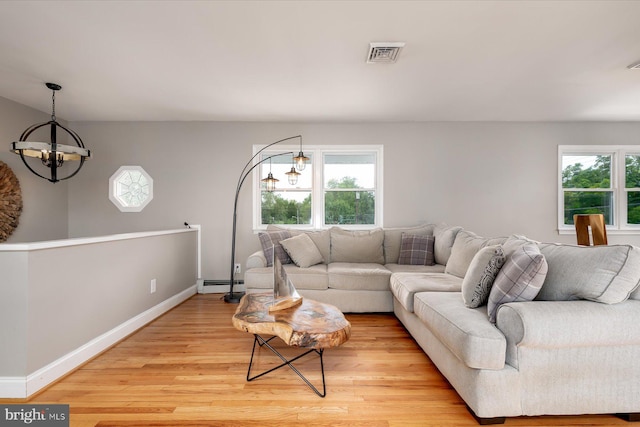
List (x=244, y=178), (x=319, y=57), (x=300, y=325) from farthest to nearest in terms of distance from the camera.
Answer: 1. (x=244, y=178)
2. (x=319, y=57)
3. (x=300, y=325)

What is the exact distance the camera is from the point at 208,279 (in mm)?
4484

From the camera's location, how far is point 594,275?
1.65 m

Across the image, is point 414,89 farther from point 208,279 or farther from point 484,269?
point 208,279

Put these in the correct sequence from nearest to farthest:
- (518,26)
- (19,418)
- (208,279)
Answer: (19,418)
(518,26)
(208,279)

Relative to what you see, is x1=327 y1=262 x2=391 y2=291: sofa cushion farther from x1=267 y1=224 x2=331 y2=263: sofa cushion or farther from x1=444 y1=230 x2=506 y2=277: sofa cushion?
x1=444 y1=230 x2=506 y2=277: sofa cushion

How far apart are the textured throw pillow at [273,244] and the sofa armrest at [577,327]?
254cm

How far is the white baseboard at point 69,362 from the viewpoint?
6.08ft

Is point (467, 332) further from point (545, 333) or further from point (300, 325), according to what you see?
point (300, 325)

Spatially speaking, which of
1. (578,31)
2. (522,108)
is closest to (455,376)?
(578,31)

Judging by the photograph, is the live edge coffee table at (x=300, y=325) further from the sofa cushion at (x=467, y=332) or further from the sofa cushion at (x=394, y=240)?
the sofa cushion at (x=394, y=240)

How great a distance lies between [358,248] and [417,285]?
1383 mm

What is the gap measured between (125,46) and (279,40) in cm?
121

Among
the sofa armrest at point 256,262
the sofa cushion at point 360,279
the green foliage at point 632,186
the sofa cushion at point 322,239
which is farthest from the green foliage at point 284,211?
the green foliage at point 632,186

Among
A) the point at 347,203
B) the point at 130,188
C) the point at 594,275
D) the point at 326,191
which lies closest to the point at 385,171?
the point at 347,203
